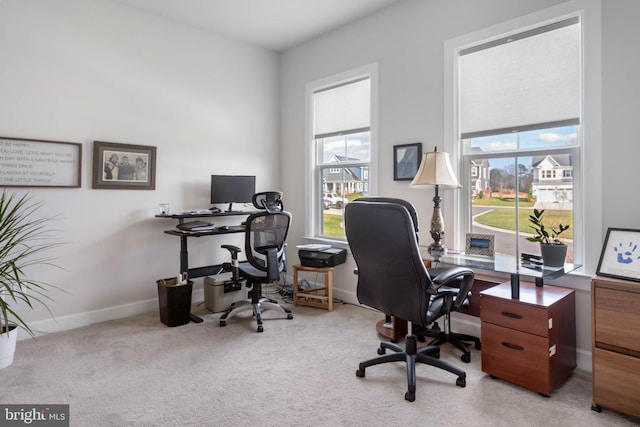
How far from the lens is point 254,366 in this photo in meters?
2.54

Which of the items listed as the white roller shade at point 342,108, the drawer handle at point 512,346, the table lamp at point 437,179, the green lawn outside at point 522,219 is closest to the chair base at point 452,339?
the drawer handle at point 512,346

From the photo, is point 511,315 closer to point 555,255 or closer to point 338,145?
point 555,255

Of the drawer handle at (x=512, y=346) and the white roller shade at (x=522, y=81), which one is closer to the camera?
the drawer handle at (x=512, y=346)

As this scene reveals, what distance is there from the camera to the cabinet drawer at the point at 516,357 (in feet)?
7.02

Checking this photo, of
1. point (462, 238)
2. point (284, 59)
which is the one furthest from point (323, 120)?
point (462, 238)

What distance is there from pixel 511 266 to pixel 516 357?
564 millimetres

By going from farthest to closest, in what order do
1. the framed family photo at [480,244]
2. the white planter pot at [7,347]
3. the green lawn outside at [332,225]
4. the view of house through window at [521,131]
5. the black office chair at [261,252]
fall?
the green lawn outside at [332,225], the black office chair at [261,252], the framed family photo at [480,244], the view of house through window at [521,131], the white planter pot at [7,347]

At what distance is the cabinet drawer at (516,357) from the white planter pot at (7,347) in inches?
128

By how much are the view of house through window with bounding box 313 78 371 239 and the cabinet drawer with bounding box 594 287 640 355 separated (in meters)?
2.35

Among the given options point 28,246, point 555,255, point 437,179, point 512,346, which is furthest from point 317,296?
point 28,246

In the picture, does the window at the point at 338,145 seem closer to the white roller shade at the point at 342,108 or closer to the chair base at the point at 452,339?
the white roller shade at the point at 342,108

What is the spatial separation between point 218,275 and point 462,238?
2.64 metres

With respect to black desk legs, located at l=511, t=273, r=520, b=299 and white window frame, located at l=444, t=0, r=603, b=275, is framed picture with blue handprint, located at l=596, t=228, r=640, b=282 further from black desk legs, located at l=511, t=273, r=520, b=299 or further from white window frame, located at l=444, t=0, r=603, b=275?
black desk legs, located at l=511, t=273, r=520, b=299

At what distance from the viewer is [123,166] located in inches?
141
